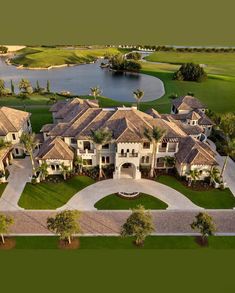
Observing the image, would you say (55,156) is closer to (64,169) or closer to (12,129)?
(64,169)

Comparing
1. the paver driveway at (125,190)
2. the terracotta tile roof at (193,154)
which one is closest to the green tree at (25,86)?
the paver driveway at (125,190)

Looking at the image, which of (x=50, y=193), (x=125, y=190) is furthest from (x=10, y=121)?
(x=125, y=190)

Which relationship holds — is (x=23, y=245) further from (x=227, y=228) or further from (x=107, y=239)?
(x=227, y=228)

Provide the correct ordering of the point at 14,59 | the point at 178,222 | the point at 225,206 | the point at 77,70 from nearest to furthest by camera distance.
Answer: the point at 178,222 → the point at 225,206 → the point at 77,70 → the point at 14,59

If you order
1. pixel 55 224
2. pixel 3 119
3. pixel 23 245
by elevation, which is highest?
pixel 3 119

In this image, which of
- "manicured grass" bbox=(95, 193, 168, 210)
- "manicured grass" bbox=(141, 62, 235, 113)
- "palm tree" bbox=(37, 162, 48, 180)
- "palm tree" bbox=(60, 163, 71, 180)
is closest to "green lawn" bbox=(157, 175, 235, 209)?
"manicured grass" bbox=(95, 193, 168, 210)

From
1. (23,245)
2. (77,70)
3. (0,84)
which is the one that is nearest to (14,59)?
(77,70)

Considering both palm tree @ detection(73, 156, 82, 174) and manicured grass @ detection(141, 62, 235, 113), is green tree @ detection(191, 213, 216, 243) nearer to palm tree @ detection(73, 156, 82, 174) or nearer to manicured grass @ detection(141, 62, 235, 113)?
palm tree @ detection(73, 156, 82, 174)
